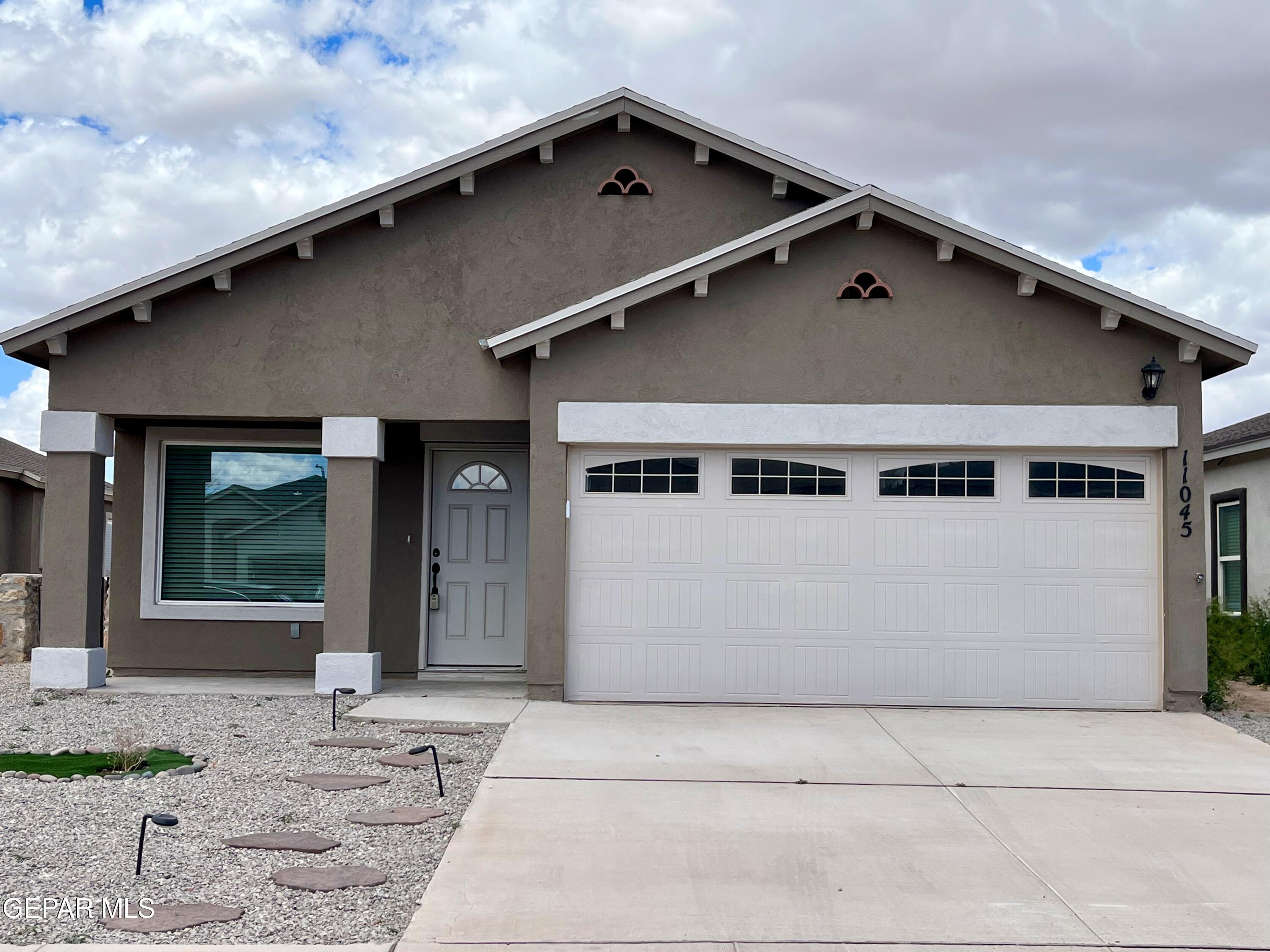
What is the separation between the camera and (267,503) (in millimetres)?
12453

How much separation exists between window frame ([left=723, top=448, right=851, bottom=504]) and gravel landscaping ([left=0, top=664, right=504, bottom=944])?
3.06m

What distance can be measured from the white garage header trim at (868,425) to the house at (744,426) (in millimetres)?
24

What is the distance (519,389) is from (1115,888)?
23.0 feet

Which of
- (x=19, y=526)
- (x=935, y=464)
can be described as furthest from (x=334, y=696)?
(x=19, y=526)

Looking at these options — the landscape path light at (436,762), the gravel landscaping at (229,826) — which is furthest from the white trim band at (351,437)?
the landscape path light at (436,762)

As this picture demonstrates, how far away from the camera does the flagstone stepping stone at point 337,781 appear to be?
7250 millimetres

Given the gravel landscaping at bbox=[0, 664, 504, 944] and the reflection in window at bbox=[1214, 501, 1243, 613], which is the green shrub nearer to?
the reflection in window at bbox=[1214, 501, 1243, 613]

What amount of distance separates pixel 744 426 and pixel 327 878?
5974mm

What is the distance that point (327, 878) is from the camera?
544cm

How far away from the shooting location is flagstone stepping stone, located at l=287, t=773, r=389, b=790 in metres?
7.25

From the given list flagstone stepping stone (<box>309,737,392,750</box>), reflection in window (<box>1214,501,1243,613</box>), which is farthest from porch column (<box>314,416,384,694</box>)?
reflection in window (<box>1214,501,1243,613</box>)

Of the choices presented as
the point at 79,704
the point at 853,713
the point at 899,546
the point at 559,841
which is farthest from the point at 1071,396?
the point at 79,704

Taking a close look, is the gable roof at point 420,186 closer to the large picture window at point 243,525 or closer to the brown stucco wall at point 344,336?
the brown stucco wall at point 344,336

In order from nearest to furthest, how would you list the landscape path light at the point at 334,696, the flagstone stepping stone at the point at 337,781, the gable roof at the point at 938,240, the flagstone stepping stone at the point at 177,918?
the flagstone stepping stone at the point at 177,918 → the flagstone stepping stone at the point at 337,781 → the landscape path light at the point at 334,696 → the gable roof at the point at 938,240
